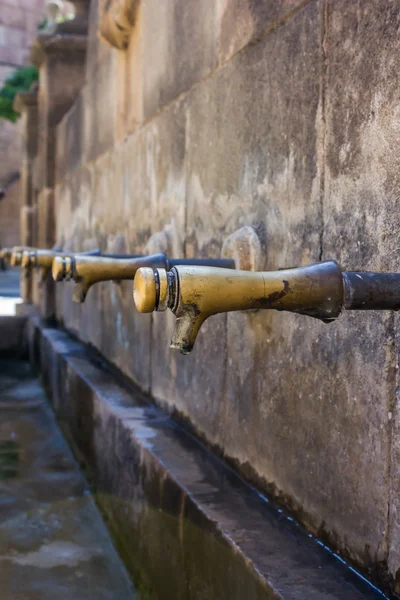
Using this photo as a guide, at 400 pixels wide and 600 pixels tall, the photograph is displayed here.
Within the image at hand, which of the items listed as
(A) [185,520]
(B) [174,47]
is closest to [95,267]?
(A) [185,520]

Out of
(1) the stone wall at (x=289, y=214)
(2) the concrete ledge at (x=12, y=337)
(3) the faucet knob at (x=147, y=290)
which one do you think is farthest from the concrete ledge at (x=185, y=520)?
(2) the concrete ledge at (x=12, y=337)

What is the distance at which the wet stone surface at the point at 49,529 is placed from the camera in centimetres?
280

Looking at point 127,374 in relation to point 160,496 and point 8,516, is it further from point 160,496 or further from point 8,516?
point 160,496

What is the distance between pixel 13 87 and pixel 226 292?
2728 cm

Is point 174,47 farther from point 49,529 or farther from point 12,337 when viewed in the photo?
point 12,337

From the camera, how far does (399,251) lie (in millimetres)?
1602

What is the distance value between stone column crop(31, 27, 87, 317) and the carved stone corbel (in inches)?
117

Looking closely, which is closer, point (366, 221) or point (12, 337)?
→ point (366, 221)

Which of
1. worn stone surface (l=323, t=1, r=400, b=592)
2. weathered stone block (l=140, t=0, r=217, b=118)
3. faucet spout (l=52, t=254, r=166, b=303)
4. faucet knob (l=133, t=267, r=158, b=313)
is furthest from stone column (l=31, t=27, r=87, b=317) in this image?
faucet knob (l=133, t=267, r=158, b=313)

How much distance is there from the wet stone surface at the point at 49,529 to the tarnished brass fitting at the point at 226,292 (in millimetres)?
1645

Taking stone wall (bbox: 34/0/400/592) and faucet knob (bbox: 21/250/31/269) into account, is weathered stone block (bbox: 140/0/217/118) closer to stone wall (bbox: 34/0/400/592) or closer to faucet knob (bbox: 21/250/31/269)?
stone wall (bbox: 34/0/400/592)

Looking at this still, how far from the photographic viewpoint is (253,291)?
152cm

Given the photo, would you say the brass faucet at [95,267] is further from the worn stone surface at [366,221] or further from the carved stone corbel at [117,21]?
the carved stone corbel at [117,21]

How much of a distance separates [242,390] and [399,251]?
40.3 inches
